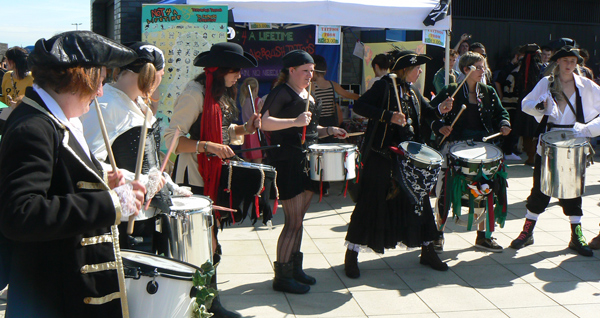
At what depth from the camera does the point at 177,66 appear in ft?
21.7

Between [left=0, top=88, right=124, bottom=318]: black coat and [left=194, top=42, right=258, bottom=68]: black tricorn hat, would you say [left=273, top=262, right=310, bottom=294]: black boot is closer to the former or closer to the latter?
[left=194, top=42, right=258, bottom=68]: black tricorn hat

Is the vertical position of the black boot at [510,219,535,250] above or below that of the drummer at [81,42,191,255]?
below

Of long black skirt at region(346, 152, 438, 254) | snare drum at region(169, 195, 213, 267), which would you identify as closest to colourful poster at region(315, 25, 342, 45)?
long black skirt at region(346, 152, 438, 254)

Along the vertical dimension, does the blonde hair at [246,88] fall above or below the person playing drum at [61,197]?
above

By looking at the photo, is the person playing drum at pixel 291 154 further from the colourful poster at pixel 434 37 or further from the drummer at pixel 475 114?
the colourful poster at pixel 434 37

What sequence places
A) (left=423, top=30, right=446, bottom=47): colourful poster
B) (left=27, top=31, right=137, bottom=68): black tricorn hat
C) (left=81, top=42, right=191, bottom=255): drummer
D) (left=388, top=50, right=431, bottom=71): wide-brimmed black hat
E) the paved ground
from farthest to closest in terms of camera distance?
1. (left=423, top=30, right=446, bottom=47): colourful poster
2. (left=388, top=50, right=431, bottom=71): wide-brimmed black hat
3. the paved ground
4. (left=81, top=42, right=191, bottom=255): drummer
5. (left=27, top=31, right=137, bottom=68): black tricorn hat

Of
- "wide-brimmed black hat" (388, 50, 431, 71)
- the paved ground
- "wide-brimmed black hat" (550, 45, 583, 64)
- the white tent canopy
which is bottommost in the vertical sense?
the paved ground

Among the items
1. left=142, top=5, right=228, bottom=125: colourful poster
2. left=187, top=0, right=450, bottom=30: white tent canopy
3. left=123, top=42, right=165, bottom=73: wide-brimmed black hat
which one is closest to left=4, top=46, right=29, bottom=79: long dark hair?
left=142, top=5, right=228, bottom=125: colourful poster

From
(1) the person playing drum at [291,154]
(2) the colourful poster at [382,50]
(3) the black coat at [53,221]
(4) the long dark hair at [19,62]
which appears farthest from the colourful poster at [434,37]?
(3) the black coat at [53,221]

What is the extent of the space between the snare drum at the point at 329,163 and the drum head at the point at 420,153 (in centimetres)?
48

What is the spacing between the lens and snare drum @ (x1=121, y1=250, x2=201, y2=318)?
2.13 meters

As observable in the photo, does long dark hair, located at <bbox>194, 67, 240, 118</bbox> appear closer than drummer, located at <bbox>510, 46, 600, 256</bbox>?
Yes

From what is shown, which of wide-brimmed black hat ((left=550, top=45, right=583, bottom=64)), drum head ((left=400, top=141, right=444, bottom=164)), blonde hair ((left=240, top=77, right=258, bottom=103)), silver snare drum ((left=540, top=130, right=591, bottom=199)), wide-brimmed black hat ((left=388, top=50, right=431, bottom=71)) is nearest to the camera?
drum head ((left=400, top=141, right=444, bottom=164))

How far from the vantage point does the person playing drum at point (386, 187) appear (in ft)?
14.9
